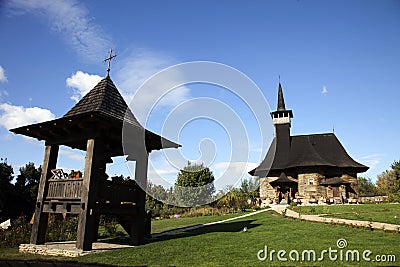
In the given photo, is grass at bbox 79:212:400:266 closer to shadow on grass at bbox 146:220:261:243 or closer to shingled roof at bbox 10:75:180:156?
shadow on grass at bbox 146:220:261:243

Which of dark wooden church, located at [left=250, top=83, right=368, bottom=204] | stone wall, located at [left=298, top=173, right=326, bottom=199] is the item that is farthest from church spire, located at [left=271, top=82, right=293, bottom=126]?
stone wall, located at [left=298, top=173, right=326, bottom=199]

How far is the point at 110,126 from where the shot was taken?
10.2 metres

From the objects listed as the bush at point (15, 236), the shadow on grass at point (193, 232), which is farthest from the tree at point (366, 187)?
the bush at point (15, 236)

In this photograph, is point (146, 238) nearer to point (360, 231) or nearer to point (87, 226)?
point (87, 226)

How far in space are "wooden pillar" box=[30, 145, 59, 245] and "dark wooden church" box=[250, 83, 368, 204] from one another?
22975mm

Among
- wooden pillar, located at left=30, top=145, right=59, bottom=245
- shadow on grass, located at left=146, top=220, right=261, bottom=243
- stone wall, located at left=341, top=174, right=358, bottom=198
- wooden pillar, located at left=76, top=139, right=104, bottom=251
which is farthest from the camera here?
stone wall, located at left=341, top=174, right=358, bottom=198

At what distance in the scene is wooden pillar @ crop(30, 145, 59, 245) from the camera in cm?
1051

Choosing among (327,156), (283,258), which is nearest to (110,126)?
(283,258)

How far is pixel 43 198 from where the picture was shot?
10.8 meters

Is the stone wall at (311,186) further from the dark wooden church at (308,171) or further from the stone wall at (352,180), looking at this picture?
the stone wall at (352,180)

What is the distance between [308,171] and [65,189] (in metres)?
25.7

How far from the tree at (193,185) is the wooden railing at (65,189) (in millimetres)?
35198

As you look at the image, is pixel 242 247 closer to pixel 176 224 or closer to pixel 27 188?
pixel 176 224

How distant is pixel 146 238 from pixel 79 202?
3.41m
